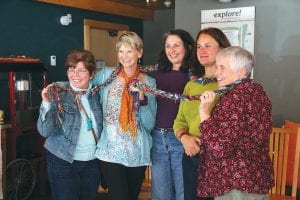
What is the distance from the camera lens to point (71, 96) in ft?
6.59

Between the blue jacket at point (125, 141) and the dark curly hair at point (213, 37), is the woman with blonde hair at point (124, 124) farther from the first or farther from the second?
the dark curly hair at point (213, 37)

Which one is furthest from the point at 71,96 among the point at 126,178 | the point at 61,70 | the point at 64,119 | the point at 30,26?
the point at 61,70

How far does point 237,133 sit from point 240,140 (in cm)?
4

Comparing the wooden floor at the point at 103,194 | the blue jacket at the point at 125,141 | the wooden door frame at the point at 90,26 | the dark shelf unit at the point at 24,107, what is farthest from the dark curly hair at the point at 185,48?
the wooden door frame at the point at 90,26

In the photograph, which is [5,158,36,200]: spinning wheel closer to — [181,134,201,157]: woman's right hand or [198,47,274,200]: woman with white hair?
[181,134,201,157]: woman's right hand

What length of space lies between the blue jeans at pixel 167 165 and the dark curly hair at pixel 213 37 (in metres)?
0.37

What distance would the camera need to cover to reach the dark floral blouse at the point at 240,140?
146 centimetres

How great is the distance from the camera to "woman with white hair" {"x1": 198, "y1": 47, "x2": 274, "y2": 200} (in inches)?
57.4

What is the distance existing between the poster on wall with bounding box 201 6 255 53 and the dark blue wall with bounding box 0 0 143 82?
89.6 inches

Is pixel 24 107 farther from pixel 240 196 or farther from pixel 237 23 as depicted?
pixel 240 196

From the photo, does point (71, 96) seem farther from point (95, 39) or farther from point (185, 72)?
point (95, 39)

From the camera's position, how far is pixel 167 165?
207cm

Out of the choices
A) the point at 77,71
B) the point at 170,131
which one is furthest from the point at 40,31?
the point at 170,131

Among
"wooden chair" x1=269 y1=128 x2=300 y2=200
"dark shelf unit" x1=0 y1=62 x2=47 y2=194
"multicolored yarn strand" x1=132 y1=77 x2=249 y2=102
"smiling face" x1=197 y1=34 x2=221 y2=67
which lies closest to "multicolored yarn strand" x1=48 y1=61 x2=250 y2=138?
"multicolored yarn strand" x1=132 y1=77 x2=249 y2=102
